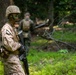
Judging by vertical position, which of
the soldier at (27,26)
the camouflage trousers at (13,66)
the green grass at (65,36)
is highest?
the camouflage trousers at (13,66)

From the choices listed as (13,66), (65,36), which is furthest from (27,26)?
(65,36)

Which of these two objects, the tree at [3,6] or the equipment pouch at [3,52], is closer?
the equipment pouch at [3,52]

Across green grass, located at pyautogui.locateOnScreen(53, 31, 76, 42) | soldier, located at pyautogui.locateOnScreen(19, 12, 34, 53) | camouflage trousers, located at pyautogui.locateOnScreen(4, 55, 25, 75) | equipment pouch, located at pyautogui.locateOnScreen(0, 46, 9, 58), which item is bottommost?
green grass, located at pyautogui.locateOnScreen(53, 31, 76, 42)

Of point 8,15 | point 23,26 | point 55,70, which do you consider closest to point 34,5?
point 23,26

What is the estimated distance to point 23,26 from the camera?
511 inches

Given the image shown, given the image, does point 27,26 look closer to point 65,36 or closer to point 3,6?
point 3,6

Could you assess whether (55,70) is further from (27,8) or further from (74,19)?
(27,8)

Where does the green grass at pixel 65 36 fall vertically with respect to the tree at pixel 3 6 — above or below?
below

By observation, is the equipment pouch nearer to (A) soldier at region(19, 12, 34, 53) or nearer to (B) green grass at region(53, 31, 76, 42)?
(A) soldier at region(19, 12, 34, 53)

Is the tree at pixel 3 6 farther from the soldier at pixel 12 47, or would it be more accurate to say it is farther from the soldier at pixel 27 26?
the soldier at pixel 12 47

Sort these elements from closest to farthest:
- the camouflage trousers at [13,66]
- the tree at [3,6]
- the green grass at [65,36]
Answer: the camouflage trousers at [13,66], the tree at [3,6], the green grass at [65,36]

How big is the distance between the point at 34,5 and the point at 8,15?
18.4 metres

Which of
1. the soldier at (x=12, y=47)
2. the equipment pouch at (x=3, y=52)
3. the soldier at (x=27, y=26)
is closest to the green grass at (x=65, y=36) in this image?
the soldier at (x=27, y=26)

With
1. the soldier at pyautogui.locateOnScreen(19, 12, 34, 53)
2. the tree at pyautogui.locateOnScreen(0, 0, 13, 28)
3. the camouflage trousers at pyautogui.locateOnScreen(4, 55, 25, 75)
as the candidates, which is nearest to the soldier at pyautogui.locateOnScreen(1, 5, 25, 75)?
the camouflage trousers at pyautogui.locateOnScreen(4, 55, 25, 75)
